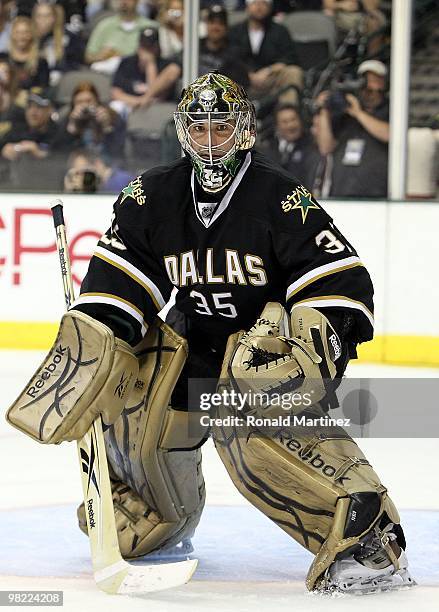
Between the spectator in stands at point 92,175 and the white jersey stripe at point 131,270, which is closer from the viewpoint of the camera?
the white jersey stripe at point 131,270

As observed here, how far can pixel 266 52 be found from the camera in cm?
683

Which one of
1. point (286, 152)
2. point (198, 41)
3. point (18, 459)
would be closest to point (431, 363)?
point (286, 152)

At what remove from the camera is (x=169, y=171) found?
2.84m

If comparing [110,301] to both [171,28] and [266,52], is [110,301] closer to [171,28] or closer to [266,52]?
[266,52]

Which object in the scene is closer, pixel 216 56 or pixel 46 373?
pixel 46 373

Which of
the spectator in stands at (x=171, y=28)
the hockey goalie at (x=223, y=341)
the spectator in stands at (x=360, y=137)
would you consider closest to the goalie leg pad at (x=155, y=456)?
the hockey goalie at (x=223, y=341)

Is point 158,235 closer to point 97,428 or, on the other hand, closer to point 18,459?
point 97,428

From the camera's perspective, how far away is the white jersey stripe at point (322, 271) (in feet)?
8.64

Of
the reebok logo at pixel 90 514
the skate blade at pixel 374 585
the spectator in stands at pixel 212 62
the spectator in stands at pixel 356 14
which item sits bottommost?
the skate blade at pixel 374 585

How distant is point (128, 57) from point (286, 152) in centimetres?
103

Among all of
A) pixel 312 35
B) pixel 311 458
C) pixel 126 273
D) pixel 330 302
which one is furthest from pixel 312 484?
pixel 312 35

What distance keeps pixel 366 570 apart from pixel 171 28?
4.76m

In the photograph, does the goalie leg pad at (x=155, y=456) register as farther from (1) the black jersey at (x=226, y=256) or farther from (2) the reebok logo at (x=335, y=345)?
(2) the reebok logo at (x=335, y=345)

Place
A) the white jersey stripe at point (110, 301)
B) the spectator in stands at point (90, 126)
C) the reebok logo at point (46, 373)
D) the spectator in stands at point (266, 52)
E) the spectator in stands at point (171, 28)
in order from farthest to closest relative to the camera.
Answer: the spectator in stands at point (90, 126) < the spectator in stands at point (171, 28) < the spectator in stands at point (266, 52) < the white jersey stripe at point (110, 301) < the reebok logo at point (46, 373)
